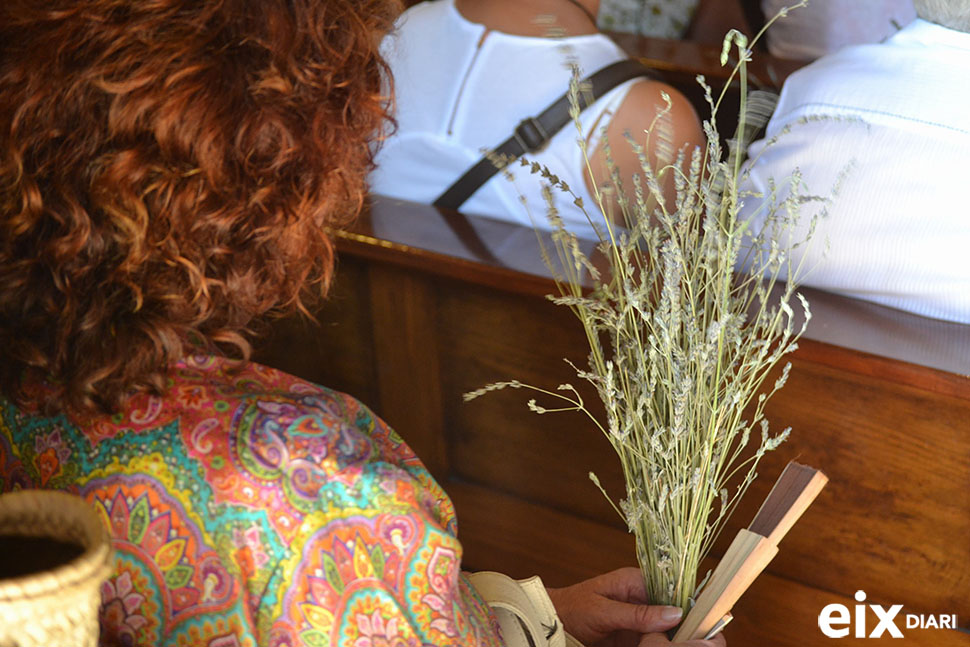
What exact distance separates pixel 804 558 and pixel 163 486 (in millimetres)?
1039

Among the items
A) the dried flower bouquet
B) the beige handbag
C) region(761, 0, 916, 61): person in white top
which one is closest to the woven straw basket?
the dried flower bouquet

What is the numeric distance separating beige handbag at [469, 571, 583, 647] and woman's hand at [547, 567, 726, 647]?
6cm

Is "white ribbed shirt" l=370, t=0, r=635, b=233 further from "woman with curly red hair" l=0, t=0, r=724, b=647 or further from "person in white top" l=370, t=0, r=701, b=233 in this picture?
"woman with curly red hair" l=0, t=0, r=724, b=647

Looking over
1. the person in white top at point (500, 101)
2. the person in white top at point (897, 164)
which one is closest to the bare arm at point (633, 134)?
the person in white top at point (500, 101)

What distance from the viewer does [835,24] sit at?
3.27 metres

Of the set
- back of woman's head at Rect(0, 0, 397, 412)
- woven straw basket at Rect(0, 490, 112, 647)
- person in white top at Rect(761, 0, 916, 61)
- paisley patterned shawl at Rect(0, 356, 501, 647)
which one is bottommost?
person in white top at Rect(761, 0, 916, 61)

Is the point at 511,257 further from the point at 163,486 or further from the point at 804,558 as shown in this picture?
the point at 163,486

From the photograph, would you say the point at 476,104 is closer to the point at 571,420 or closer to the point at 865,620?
the point at 571,420

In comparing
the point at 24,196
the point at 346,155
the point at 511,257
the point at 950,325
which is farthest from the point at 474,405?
the point at 24,196

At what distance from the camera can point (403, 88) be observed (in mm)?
1879

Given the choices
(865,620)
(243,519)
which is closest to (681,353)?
(243,519)

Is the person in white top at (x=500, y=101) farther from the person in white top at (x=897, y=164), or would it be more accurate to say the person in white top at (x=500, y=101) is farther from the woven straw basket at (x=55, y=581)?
the woven straw basket at (x=55, y=581)

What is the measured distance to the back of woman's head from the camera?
76 centimetres

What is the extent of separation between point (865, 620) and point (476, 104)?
1.06 m
